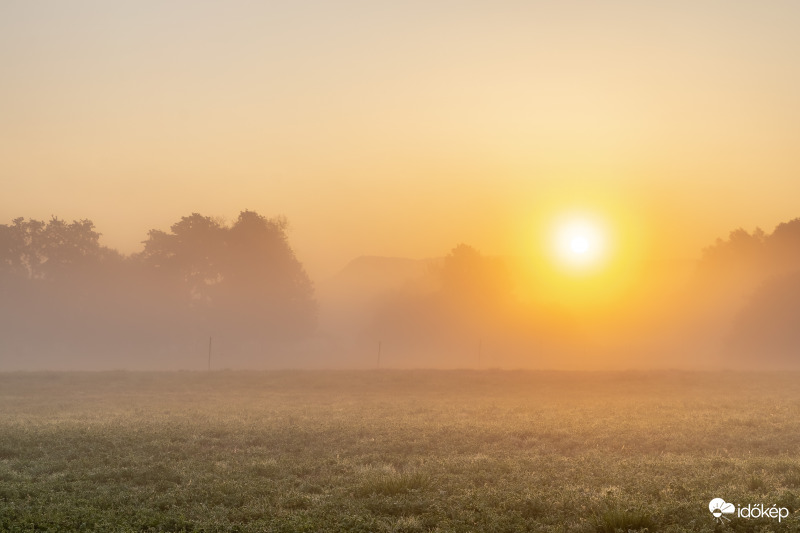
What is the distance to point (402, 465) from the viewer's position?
2123 centimetres

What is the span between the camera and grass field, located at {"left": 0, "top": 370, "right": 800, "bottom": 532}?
14383 mm

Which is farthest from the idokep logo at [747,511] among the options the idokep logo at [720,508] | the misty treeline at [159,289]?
the misty treeline at [159,289]

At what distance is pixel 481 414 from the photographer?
117 ft

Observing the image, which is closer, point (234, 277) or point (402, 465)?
point (402, 465)

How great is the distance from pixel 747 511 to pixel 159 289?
109564 mm

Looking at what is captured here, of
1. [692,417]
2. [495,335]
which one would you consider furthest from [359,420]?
[495,335]

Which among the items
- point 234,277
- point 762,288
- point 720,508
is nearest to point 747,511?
point 720,508

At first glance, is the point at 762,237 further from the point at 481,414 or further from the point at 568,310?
the point at 481,414

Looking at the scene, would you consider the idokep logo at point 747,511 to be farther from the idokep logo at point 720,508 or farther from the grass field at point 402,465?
the grass field at point 402,465

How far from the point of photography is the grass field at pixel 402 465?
14.4 metres

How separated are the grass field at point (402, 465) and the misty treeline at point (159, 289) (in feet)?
220

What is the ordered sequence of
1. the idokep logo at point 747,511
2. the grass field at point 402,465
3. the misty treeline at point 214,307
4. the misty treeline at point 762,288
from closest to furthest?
the idokep logo at point 747,511
the grass field at point 402,465
the misty treeline at point 214,307
the misty treeline at point 762,288

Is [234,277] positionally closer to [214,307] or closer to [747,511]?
[214,307]

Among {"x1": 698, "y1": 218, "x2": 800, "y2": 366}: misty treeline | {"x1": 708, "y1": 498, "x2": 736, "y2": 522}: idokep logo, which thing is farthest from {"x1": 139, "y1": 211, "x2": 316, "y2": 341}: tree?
{"x1": 708, "y1": 498, "x2": 736, "y2": 522}: idokep logo
